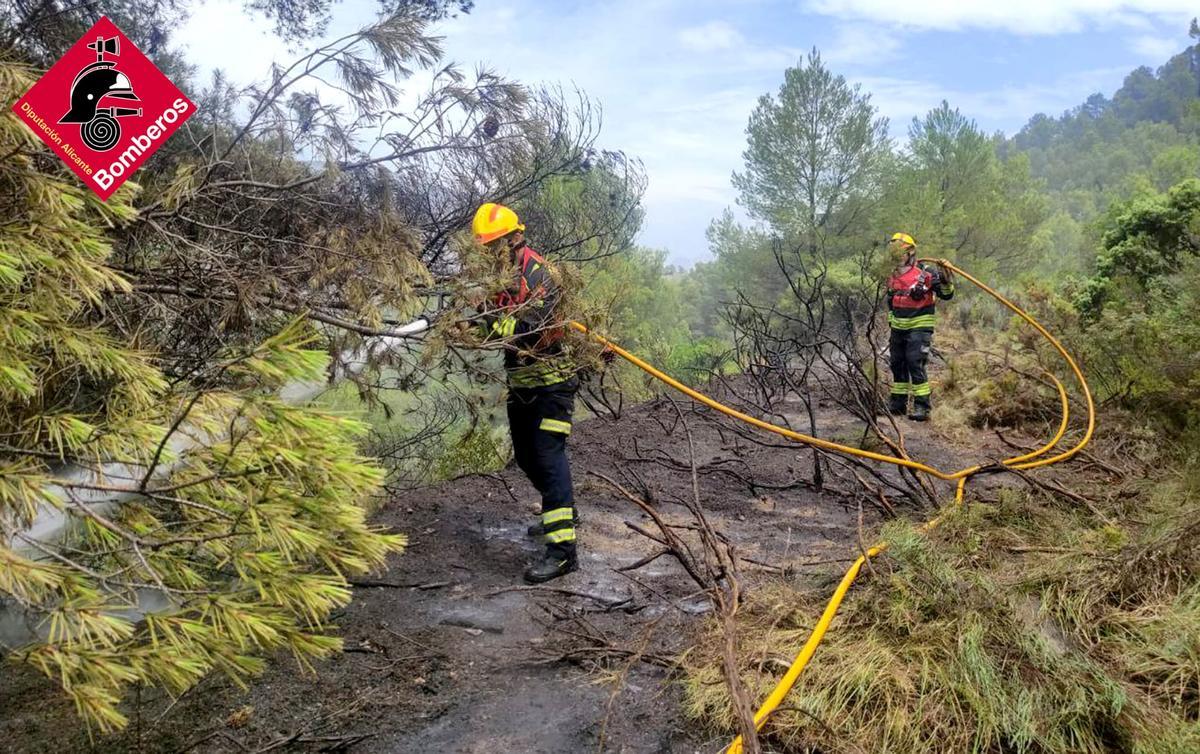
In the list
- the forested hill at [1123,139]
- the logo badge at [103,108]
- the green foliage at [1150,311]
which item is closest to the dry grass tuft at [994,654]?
the green foliage at [1150,311]

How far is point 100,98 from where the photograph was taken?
2.01 metres

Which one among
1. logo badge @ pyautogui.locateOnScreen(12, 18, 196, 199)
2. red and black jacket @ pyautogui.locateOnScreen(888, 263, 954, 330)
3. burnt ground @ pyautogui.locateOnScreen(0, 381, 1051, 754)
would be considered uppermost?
logo badge @ pyautogui.locateOnScreen(12, 18, 196, 199)

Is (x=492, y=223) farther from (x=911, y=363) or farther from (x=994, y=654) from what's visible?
(x=911, y=363)

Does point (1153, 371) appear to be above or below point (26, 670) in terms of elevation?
above

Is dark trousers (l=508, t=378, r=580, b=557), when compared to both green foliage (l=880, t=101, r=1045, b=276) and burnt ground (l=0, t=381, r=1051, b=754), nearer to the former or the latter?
burnt ground (l=0, t=381, r=1051, b=754)

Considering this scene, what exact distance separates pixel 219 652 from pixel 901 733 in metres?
1.91

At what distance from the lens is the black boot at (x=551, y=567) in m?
3.72

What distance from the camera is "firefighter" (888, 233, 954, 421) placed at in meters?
7.21

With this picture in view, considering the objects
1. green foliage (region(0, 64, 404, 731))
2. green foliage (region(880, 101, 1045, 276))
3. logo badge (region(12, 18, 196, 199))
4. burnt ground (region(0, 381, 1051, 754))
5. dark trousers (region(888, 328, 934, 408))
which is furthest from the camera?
green foliage (region(880, 101, 1045, 276))

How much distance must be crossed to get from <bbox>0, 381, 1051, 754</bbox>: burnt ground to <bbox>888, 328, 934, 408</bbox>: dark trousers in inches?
104

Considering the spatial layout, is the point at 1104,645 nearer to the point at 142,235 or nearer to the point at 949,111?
the point at 142,235

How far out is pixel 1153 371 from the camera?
477 centimetres

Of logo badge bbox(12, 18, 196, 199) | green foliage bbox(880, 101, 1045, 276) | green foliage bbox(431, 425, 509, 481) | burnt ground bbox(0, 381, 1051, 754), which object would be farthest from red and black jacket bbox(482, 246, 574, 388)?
green foliage bbox(880, 101, 1045, 276)

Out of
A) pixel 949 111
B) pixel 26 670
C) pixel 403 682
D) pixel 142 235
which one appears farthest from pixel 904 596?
pixel 949 111
